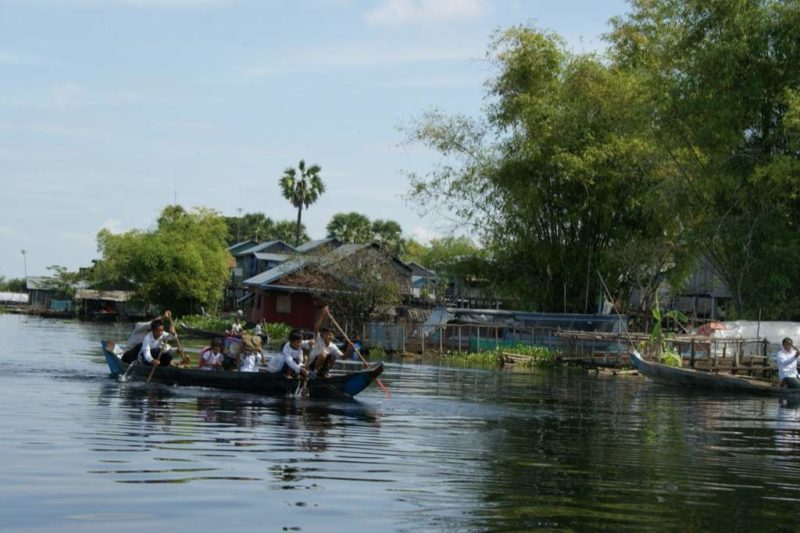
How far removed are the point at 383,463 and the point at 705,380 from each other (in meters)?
17.1

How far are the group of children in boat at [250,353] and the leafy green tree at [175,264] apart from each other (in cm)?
4986

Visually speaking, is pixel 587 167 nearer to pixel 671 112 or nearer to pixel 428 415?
pixel 671 112

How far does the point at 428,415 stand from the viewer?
1938cm

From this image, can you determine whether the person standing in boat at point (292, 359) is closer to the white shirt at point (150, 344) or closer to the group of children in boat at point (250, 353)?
the group of children in boat at point (250, 353)

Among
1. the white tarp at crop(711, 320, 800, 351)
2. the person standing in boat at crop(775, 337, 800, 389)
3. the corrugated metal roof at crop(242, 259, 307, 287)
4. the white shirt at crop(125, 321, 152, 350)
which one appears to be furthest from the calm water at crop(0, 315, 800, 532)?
the corrugated metal roof at crop(242, 259, 307, 287)

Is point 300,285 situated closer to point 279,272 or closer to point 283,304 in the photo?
point 279,272

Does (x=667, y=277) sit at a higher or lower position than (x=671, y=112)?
lower

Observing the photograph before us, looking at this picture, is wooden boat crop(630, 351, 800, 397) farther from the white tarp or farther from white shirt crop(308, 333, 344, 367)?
white shirt crop(308, 333, 344, 367)

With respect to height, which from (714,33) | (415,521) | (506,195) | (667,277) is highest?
(714,33)

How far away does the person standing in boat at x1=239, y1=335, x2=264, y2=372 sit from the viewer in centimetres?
2288

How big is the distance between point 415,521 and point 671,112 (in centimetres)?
2551

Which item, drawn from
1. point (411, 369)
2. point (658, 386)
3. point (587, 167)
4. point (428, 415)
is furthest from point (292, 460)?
point (587, 167)

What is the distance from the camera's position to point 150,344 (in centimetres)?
2416

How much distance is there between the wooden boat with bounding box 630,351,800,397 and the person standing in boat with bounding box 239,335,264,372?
1141cm
